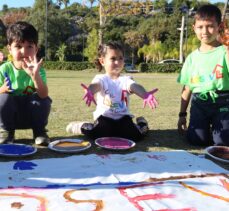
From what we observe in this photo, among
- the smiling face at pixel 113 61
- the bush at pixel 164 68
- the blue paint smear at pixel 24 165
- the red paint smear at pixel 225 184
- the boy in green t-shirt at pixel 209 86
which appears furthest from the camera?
the bush at pixel 164 68

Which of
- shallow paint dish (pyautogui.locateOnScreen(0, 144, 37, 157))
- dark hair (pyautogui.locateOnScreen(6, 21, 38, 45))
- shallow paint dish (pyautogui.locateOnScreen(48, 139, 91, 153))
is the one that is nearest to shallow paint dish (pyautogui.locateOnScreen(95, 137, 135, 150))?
shallow paint dish (pyautogui.locateOnScreen(48, 139, 91, 153))

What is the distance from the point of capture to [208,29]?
10.0 ft

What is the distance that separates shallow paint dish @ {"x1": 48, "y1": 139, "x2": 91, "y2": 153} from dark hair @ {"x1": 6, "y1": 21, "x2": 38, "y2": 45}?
33.0 inches

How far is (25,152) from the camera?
2488 mm

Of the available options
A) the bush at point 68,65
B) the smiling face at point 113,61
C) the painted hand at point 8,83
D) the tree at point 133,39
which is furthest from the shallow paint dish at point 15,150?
the tree at point 133,39

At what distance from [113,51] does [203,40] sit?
78 cm

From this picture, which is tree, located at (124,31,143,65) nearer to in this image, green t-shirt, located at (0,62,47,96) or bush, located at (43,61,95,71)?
bush, located at (43,61,95,71)

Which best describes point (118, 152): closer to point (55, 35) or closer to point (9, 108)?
point (9, 108)

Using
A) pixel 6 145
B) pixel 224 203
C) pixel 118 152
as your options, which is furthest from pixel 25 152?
pixel 224 203

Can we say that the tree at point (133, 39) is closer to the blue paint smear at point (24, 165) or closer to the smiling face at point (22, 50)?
the smiling face at point (22, 50)

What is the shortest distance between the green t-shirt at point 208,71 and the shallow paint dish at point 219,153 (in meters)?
0.57

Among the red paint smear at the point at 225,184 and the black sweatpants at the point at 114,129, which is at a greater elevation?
the black sweatpants at the point at 114,129

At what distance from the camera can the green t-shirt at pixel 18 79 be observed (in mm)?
2898

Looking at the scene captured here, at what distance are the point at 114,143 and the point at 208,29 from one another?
1.24 metres
